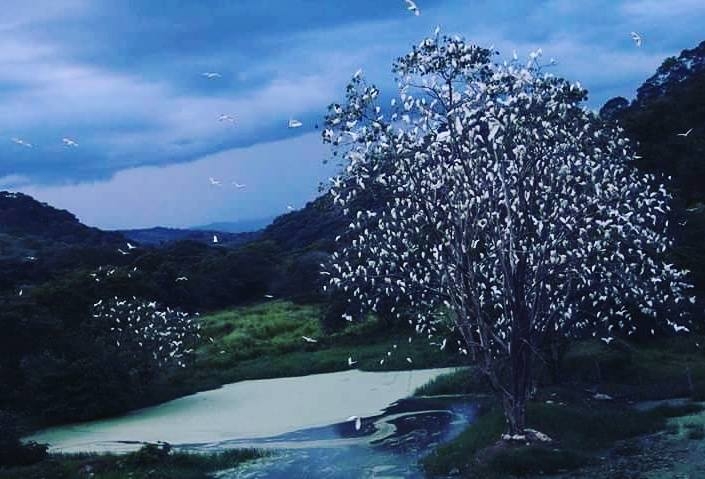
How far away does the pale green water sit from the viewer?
21422mm

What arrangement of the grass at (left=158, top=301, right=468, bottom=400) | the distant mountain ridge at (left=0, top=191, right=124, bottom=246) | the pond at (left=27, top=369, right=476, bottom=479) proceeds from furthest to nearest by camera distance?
the distant mountain ridge at (left=0, top=191, right=124, bottom=246) < the grass at (left=158, top=301, right=468, bottom=400) < the pond at (left=27, top=369, right=476, bottom=479)

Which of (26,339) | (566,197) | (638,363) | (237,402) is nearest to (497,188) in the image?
(566,197)

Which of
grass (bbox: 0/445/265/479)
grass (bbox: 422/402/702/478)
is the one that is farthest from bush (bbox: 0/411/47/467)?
grass (bbox: 422/402/702/478)

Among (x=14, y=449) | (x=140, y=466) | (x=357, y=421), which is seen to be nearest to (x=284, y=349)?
(x=14, y=449)

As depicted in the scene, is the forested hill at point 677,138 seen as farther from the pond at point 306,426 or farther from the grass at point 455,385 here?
the pond at point 306,426

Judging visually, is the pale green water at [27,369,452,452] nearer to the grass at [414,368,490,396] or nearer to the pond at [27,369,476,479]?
the pond at [27,369,476,479]

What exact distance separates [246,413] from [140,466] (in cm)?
755

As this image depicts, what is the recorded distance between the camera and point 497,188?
Answer: 15461 millimetres

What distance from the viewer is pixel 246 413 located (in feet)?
79.6

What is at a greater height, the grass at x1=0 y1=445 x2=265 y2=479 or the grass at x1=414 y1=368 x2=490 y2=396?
the grass at x1=414 y1=368 x2=490 y2=396

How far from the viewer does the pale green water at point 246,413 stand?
2142 centimetres

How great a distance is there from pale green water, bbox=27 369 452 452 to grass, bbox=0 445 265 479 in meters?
2.29

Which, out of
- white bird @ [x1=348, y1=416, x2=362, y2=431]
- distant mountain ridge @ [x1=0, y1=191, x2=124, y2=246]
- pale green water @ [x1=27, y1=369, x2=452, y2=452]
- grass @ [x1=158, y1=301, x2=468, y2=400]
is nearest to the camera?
white bird @ [x1=348, y1=416, x2=362, y2=431]

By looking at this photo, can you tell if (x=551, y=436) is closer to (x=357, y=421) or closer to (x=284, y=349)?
(x=357, y=421)
